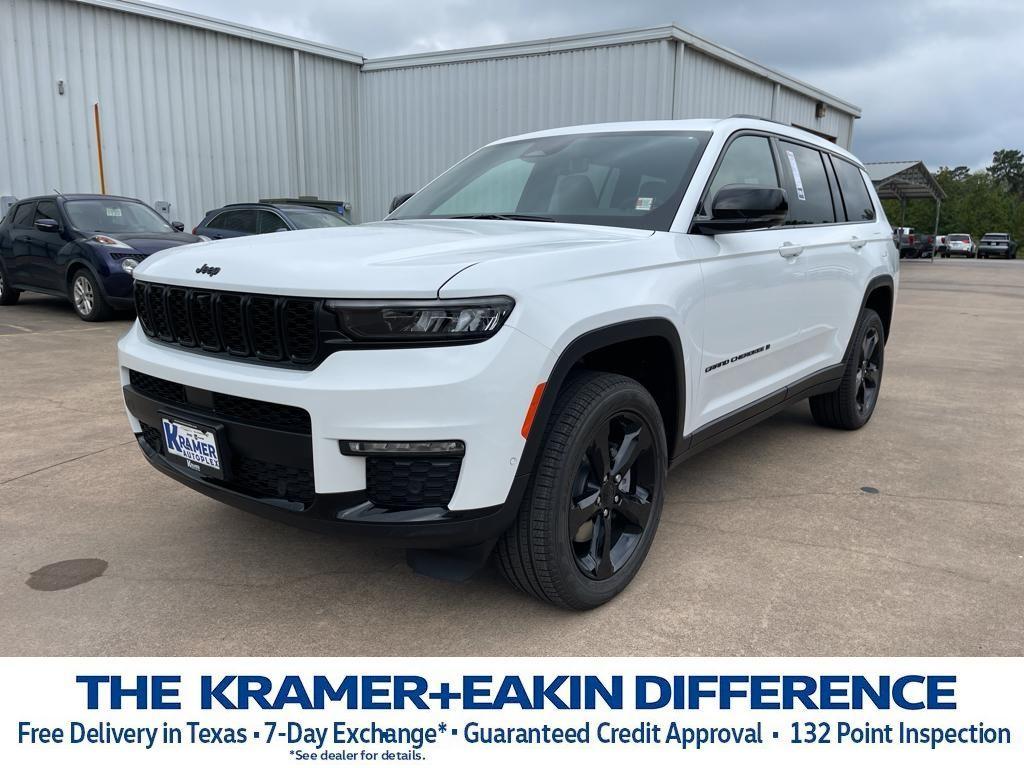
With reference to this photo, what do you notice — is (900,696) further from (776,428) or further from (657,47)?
(657,47)

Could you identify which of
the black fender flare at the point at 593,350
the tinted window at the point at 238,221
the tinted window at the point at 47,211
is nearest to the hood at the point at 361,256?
the black fender flare at the point at 593,350

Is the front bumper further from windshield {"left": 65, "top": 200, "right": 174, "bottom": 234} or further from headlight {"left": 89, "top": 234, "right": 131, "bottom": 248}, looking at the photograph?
windshield {"left": 65, "top": 200, "right": 174, "bottom": 234}

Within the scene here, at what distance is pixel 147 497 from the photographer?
3846mm

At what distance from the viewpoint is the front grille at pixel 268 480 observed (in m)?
2.38

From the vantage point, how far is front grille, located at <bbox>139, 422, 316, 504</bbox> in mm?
2385

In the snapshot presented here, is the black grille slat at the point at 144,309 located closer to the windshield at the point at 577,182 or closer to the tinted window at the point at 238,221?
the windshield at the point at 577,182

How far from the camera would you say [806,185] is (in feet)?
14.2

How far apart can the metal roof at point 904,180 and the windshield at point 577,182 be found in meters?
32.4

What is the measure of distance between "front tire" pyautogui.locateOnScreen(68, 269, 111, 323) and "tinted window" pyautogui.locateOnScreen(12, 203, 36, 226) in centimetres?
130

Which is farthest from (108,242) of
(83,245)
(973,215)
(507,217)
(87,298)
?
(973,215)

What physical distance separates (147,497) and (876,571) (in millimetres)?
3212

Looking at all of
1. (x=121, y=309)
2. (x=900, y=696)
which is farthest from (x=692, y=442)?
(x=121, y=309)

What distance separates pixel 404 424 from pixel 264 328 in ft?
1.85

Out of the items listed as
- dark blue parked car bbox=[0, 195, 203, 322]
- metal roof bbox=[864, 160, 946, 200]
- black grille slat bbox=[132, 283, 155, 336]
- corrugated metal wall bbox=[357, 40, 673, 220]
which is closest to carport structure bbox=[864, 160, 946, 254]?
metal roof bbox=[864, 160, 946, 200]
